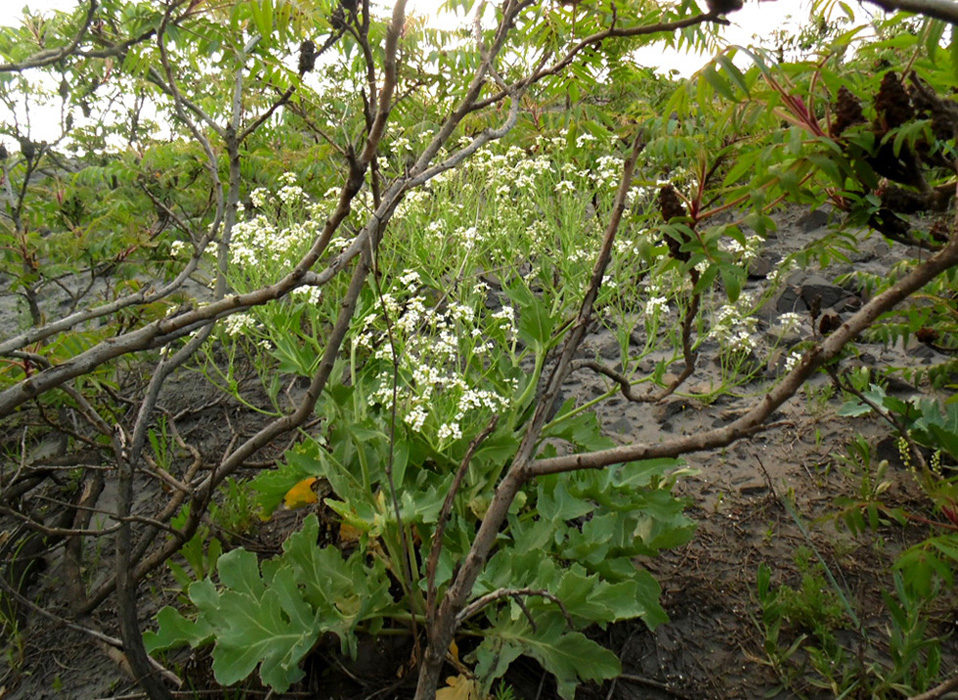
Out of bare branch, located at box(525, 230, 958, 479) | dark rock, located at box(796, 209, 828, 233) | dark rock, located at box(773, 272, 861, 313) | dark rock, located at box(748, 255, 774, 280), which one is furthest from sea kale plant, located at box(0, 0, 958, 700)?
dark rock, located at box(796, 209, 828, 233)

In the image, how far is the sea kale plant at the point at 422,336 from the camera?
42.9 inches

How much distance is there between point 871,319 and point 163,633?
192cm

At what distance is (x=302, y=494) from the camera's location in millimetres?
2229

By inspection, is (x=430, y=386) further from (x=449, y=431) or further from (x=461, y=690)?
(x=461, y=690)

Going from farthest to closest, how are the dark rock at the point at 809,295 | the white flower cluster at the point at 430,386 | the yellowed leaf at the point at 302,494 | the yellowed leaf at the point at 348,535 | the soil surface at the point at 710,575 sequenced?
the dark rock at the point at 809,295 → the yellowed leaf at the point at 302,494 → the yellowed leaf at the point at 348,535 → the white flower cluster at the point at 430,386 → the soil surface at the point at 710,575

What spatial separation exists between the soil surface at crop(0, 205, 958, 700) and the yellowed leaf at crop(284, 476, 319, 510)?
8.1 inches

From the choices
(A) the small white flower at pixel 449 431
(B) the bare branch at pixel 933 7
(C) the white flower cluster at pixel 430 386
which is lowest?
(A) the small white flower at pixel 449 431

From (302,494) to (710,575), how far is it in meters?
1.51

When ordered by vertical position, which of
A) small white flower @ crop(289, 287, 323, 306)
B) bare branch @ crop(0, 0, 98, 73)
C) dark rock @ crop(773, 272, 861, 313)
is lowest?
small white flower @ crop(289, 287, 323, 306)

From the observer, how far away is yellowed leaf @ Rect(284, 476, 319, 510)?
2.23 meters

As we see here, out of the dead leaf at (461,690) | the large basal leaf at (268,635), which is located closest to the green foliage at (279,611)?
the large basal leaf at (268,635)

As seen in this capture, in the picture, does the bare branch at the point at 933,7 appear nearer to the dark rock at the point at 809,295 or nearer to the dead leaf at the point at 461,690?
the dead leaf at the point at 461,690

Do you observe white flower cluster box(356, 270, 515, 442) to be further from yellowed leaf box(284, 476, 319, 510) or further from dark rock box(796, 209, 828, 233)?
dark rock box(796, 209, 828, 233)

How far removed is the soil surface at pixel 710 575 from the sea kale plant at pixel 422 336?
107 mm
